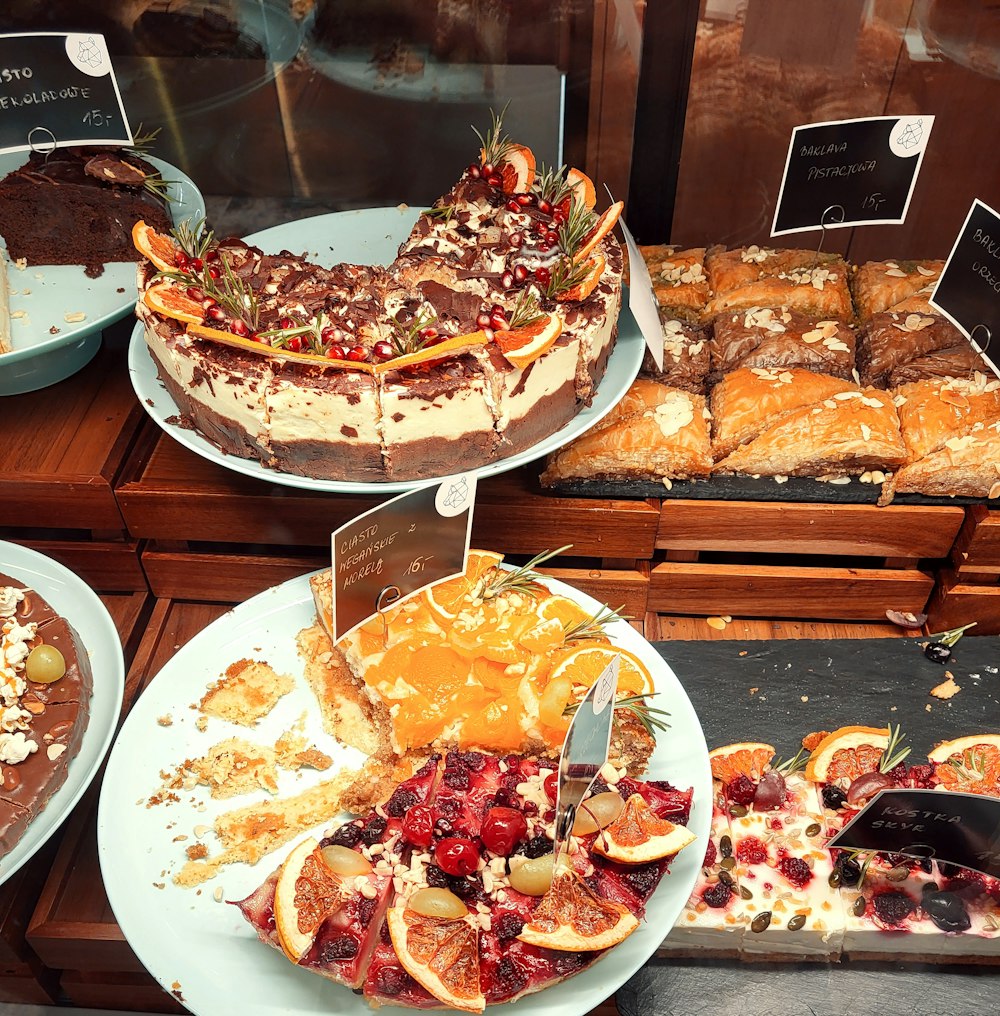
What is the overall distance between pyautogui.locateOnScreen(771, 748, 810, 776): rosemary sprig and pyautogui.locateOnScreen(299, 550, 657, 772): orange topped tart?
398mm

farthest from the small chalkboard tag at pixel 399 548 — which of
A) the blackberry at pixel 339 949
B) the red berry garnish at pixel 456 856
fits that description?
the blackberry at pixel 339 949

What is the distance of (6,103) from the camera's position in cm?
298

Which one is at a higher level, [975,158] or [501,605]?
[975,158]

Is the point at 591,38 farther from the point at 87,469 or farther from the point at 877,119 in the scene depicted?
the point at 87,469

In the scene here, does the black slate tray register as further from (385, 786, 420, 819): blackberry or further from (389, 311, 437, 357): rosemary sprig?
(385, 786, 420, 819): blackberry

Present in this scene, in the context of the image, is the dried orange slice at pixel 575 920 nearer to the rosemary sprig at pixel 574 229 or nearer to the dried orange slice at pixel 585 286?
the dried orange slice at pixel 585 286

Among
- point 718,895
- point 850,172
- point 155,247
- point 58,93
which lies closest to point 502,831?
point 718,895

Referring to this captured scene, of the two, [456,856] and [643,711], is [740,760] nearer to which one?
[643,711]

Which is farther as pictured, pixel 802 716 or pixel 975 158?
pixel 975 158

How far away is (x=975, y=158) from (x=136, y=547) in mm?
3047

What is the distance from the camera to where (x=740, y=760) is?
8.08 ft

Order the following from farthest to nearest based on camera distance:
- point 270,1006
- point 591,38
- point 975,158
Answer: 1. point 975,158
2. point 591,38
3. point 270,1006

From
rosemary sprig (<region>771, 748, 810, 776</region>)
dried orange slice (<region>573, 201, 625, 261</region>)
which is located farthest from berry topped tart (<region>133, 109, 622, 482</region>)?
rosemary sprig (<region>771, 748, 810, 776</region>)

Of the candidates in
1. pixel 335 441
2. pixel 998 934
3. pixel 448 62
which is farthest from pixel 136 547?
pixel 998 934
